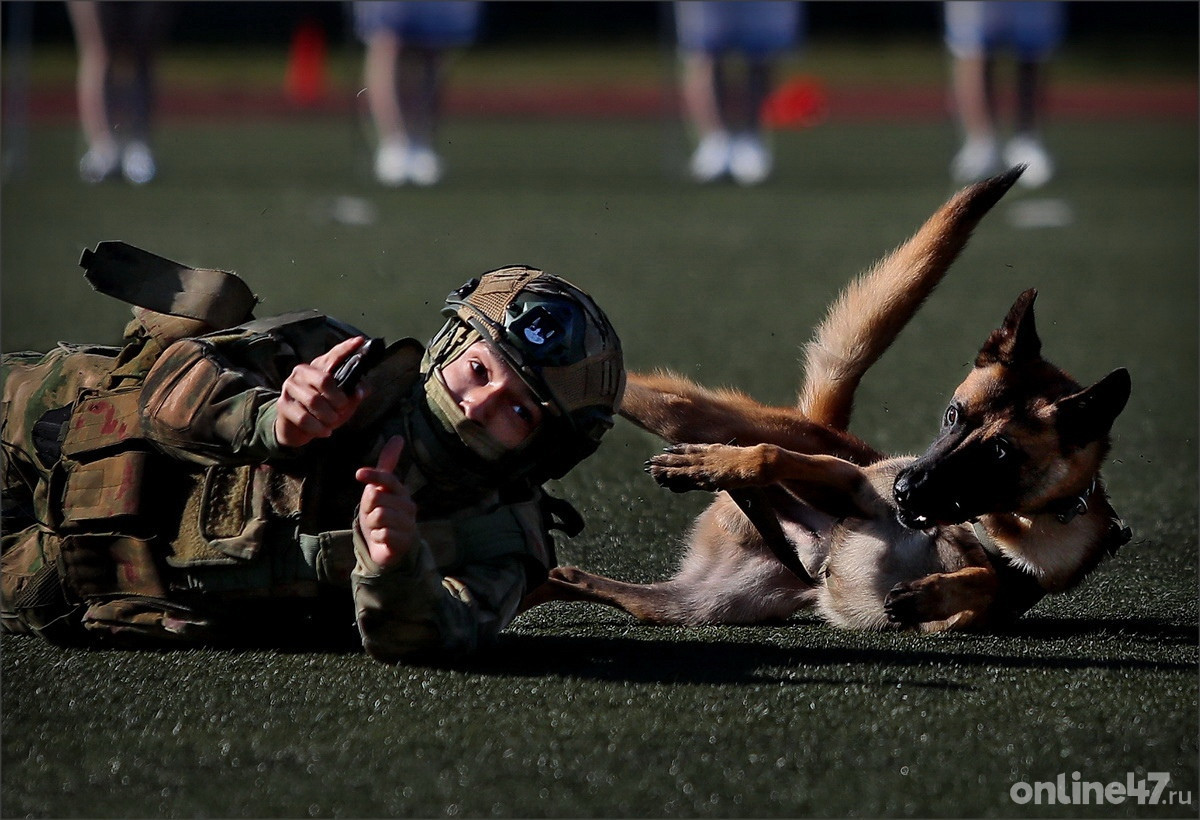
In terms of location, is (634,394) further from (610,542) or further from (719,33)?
(719,33)

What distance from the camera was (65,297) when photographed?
6.66m

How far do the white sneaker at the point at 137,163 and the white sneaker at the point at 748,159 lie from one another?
4447 millimetres

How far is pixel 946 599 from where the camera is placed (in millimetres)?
2777

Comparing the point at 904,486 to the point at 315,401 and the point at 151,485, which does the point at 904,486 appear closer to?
the point at 315,401

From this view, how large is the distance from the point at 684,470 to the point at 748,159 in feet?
31.4

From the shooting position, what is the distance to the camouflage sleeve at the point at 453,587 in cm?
227

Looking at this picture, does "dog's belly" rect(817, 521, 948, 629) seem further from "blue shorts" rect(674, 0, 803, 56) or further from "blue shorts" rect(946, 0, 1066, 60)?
"blue shorts" rect(674, 0, 803, 56)

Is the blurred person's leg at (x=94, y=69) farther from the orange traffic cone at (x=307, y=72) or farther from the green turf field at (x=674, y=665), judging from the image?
the orange traffic cone at (x=307, y=72)

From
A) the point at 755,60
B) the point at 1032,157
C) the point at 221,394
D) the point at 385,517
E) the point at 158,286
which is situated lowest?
the point at 1032,157

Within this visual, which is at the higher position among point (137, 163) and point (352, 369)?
point (352, 369)

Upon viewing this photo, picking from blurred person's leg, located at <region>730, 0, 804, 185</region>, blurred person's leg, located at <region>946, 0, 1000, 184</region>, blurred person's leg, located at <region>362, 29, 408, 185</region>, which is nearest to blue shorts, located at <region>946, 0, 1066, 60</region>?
blurred person's leg, located at <region>946, 0, 1000, 184</region>

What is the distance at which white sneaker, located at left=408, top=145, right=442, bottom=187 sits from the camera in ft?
35.9

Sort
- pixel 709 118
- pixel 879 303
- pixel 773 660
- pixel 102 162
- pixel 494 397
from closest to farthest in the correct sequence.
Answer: pixel 494 397, pixel 773 660, pixel 879 303, pixel 102 162, pixel 709 118

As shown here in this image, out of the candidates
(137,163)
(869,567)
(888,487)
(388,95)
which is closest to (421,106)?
(388,95)
